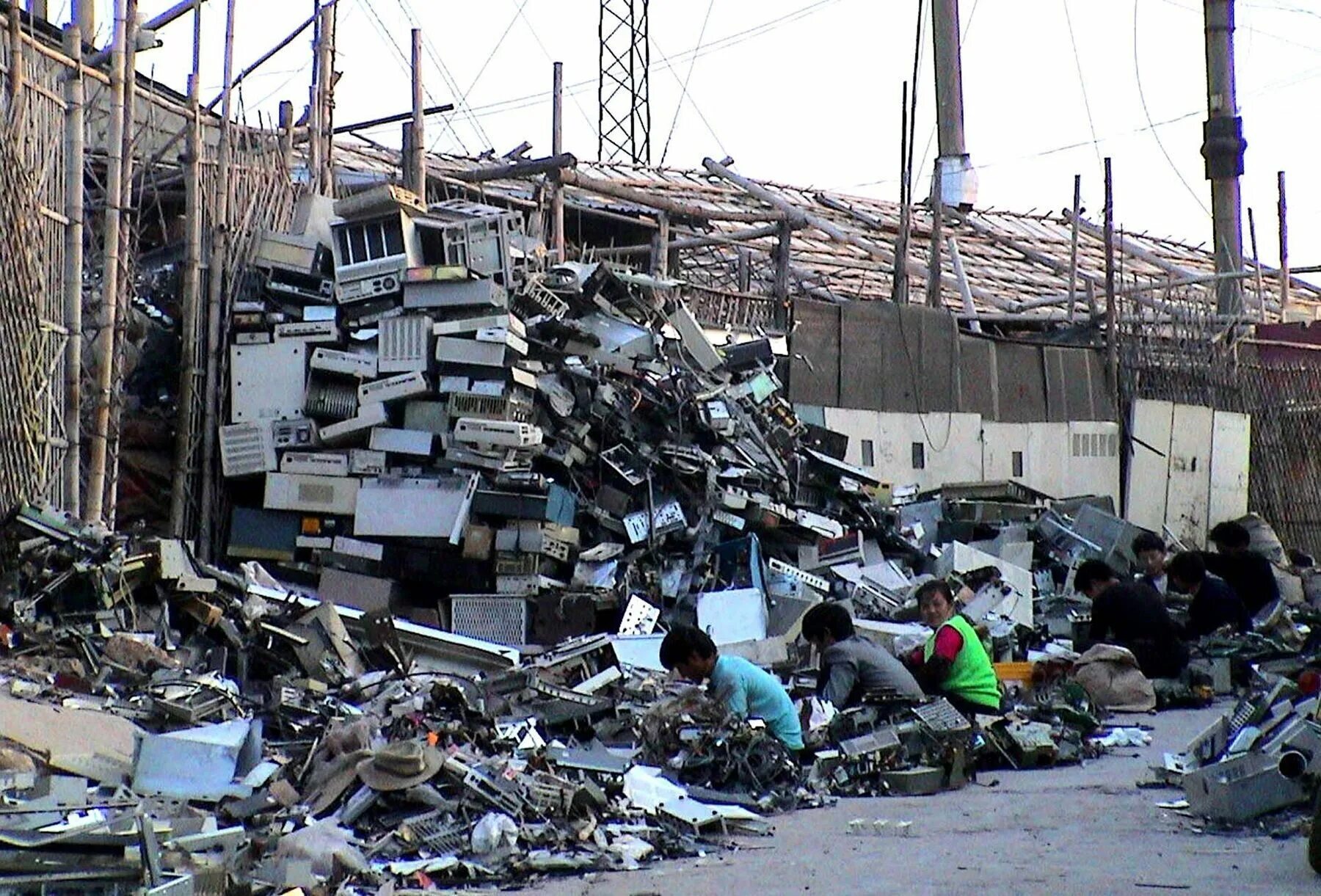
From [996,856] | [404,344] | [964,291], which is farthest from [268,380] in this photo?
[964,291]

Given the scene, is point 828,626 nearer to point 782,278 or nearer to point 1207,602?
point 1207,602

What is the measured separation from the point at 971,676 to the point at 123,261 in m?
6.89

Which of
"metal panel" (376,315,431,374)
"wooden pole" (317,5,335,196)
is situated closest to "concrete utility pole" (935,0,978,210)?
"wooden pole" (317,5,335,196)

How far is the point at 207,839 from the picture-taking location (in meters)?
6.80

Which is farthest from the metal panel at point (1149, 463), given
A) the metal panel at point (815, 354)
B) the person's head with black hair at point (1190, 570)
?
the person's head with black hair at point (1190, 570)

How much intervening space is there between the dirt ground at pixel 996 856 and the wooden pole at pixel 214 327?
879 cm

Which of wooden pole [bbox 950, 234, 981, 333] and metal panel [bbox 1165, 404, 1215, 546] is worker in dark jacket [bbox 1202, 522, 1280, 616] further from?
wooden pole [bbox 950, 234, 981, 333]

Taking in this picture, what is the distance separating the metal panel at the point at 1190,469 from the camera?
22094 mm

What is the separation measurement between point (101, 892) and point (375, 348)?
1041 centimetres

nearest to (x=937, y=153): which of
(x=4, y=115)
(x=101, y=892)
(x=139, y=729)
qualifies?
(x=4, y=115)

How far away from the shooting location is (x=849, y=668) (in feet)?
32.7

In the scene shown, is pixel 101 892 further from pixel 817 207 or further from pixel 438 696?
pixel 817 207

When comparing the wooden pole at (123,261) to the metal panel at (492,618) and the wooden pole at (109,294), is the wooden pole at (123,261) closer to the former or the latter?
the wooden pole at (109,294)

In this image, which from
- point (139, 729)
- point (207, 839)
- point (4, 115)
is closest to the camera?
point (207, 839)
